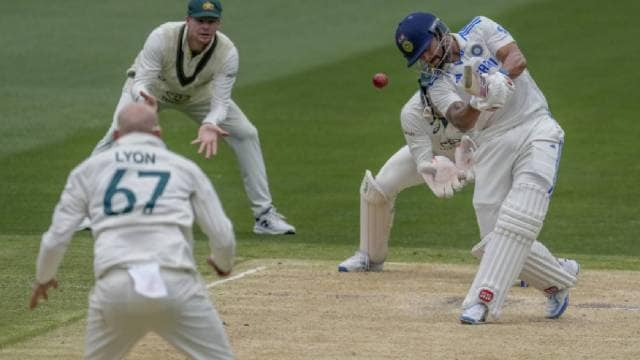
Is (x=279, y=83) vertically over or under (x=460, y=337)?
under

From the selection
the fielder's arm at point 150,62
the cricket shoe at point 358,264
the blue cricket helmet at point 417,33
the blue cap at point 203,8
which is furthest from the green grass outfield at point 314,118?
the blue cricket helmet at point 417,33

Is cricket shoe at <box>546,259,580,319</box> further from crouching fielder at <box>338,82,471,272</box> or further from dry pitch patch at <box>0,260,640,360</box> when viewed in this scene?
crouching fielder at <box>338,82,471,272</box>

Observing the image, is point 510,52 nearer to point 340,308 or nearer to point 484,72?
point 484,72

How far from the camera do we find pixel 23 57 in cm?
2278

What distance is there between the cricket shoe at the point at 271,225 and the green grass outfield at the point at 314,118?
0.54 feet

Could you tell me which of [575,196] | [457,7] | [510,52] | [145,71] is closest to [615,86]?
[457,7]

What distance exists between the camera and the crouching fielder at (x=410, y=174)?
410 inches

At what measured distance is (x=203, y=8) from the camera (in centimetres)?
1222

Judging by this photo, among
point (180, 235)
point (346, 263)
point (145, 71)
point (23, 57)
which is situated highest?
point (180, 235)

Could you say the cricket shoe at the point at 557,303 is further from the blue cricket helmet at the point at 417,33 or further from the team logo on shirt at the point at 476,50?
the blue cricket helmet at the point at 417,33

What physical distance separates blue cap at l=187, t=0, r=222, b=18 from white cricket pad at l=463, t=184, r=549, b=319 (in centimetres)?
356

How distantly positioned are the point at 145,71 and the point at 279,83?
916 centimetres

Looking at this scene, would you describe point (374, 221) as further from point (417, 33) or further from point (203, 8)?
point (417, 33)

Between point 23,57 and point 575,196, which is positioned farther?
point 23,57
